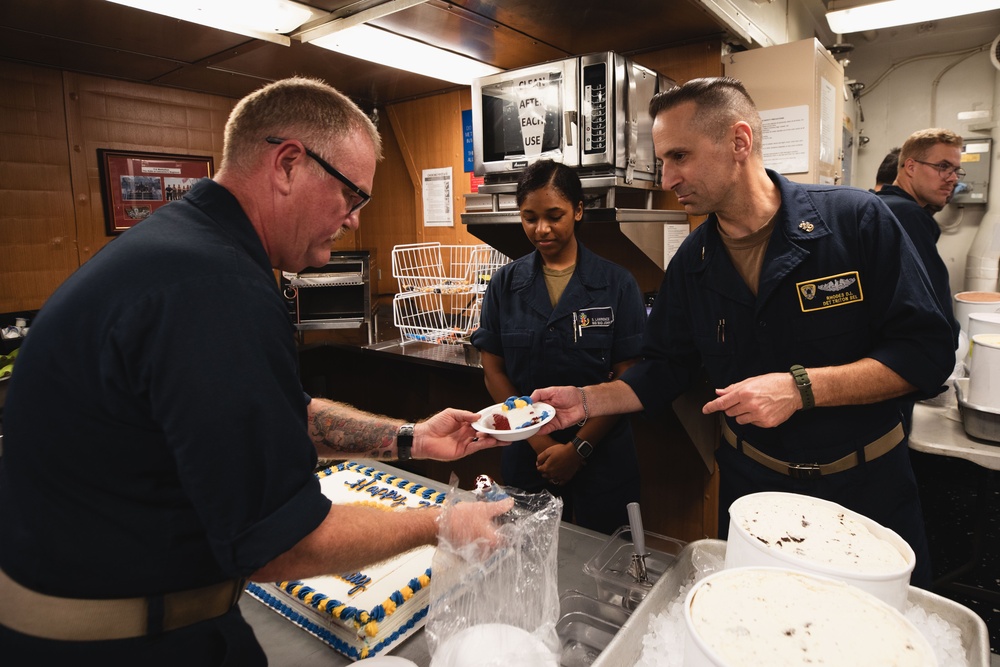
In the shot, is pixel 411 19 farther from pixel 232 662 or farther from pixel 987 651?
pixel 987 651

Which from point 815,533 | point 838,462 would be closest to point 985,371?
point 838,462

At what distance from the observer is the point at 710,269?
1.77 meters

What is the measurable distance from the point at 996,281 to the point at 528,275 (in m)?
4.98

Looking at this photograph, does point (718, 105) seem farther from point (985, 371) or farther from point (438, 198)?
point (438, 198)

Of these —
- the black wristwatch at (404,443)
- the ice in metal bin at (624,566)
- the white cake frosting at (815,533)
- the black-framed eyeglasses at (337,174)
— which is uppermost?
the black-framed eyeglasses at (337,174)

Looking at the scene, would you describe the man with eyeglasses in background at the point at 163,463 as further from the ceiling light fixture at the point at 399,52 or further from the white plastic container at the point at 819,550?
the ceiling light fixture at the point at 399,52

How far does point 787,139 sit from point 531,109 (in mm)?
1369

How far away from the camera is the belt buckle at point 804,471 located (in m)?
1.62

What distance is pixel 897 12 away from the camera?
3561mm

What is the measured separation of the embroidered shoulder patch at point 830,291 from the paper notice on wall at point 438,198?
3.69 m

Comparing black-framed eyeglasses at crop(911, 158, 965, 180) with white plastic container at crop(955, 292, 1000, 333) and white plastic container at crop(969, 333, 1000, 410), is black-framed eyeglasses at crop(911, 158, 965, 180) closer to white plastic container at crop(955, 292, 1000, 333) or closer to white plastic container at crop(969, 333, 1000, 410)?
white plastic container at crop(955, 292, 1000, 333)

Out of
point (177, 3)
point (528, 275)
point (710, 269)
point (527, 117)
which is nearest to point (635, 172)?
point (527, 117)

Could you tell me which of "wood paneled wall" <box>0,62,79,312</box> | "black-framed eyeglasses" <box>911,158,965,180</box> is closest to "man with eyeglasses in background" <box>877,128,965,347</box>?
"black-framed eyeglasses" <box>911,158,965,180</box>

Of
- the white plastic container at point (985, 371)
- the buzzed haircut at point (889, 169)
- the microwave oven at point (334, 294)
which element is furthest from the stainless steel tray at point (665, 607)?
the buzzed haircut at point (889, 169)
